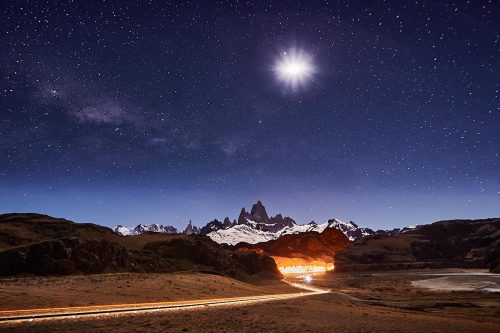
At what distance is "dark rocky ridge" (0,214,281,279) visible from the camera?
129 feet

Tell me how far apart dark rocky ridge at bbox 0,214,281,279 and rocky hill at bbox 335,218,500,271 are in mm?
67873

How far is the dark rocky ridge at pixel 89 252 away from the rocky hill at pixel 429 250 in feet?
223

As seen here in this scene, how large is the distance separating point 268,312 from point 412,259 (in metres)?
135

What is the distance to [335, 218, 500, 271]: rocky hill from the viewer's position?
433 ft

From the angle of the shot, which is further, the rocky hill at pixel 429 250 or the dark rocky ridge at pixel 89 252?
the rocky hill at pixel 429 250

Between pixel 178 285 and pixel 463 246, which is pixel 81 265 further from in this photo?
pixel 463 246

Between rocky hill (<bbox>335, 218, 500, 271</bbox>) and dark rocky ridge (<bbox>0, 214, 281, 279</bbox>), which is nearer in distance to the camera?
dark rocky ridge (<bbox>0, 214, 281, 279</bbox>)

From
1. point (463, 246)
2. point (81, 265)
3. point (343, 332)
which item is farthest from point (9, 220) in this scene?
point (463, 246)

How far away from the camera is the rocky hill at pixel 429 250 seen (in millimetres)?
132000

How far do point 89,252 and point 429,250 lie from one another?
14464 cm

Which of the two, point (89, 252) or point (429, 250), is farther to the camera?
point (429, 250)

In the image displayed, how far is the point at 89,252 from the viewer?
45.5 metres

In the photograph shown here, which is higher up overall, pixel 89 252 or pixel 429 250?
pixel 429 250

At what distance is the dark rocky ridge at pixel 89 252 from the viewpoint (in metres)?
39.2
